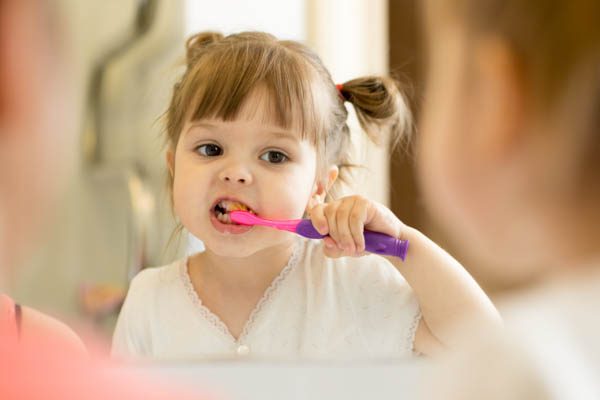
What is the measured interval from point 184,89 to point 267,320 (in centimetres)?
22

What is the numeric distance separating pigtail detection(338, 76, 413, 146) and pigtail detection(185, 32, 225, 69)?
12 centimetres

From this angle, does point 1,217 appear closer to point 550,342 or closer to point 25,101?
point 25,101

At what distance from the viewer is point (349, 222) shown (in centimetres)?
58

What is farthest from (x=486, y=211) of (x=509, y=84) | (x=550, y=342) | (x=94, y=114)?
(x=94, y=114)

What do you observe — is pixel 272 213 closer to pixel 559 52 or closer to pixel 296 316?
pixel 296 316

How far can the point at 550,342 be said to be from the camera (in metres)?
0.33

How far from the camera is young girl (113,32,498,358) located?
0.59m

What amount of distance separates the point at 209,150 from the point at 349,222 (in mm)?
134

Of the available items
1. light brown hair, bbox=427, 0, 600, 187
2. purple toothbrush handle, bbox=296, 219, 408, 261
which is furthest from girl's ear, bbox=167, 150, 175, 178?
light brown hair, bbox=427, 0, 600, 187

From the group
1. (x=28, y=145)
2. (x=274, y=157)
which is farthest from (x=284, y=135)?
(x=28, y=145)

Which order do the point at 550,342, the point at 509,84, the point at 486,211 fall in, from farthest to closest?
the point at 486,211
the point at 509,84
the point at 550,342

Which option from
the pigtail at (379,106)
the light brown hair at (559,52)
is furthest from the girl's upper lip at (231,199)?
the light brown hair at (559,52)

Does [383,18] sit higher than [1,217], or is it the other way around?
[383,18]

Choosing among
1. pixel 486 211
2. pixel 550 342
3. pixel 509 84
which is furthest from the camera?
pixel 486 211
